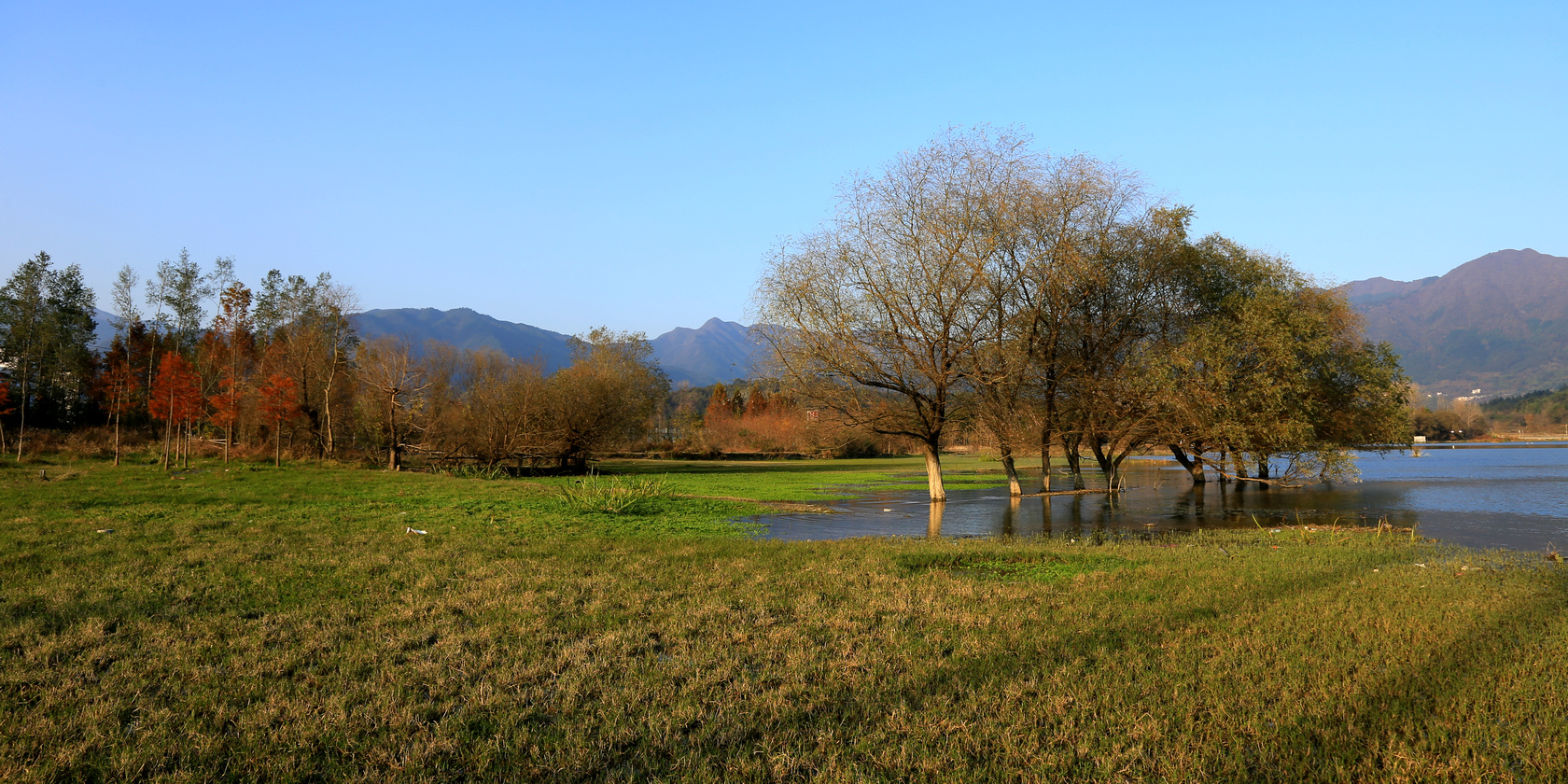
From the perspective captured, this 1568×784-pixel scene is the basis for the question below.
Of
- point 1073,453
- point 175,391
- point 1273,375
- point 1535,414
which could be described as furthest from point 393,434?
point 1535,414

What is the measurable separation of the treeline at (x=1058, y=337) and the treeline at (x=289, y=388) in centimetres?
2184

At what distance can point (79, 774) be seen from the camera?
12.5 feet

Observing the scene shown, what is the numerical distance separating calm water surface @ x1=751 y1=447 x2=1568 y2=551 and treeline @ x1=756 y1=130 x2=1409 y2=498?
79.1 inches

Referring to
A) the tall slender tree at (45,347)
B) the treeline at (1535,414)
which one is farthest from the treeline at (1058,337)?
the treeline at (1535,414)

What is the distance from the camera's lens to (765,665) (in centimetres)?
575

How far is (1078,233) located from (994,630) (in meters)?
21.4

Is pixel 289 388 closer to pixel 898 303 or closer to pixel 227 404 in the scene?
pixel 227 404

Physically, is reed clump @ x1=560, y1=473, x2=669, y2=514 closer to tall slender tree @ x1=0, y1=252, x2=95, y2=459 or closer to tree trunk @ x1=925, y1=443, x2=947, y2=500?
tree trunk @ x1=925, y1=443, x2=947, y2=500

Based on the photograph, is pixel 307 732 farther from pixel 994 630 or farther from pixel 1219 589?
pixel 1219 589

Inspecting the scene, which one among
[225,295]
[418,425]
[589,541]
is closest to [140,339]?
[225,295]

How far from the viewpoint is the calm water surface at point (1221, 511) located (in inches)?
675

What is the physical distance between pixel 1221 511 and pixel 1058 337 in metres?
7.37

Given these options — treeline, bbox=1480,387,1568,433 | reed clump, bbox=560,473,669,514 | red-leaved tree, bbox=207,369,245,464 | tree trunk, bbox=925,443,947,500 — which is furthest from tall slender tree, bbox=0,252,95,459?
treeline, bbox=1480,387,1568,433

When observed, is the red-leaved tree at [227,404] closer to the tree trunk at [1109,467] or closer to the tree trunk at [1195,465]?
the tree trunk at [1109,467]
